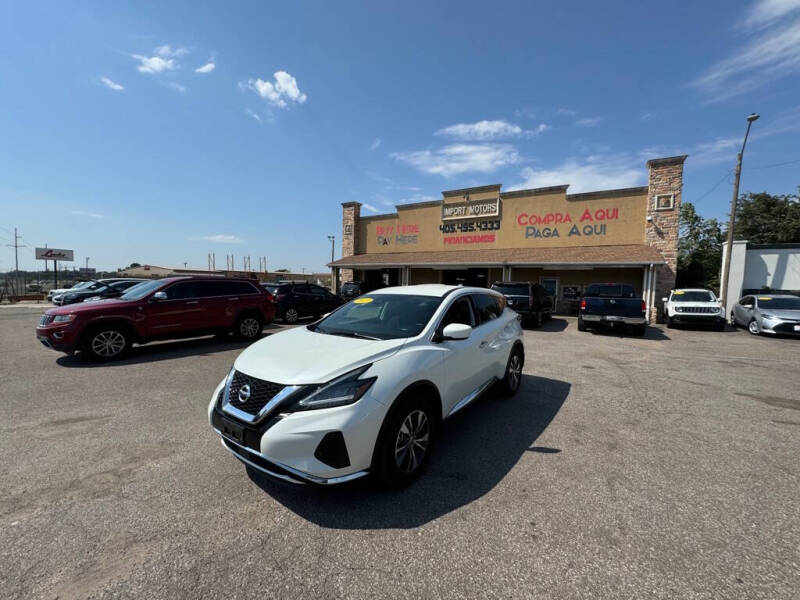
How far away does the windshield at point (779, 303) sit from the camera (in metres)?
12.2

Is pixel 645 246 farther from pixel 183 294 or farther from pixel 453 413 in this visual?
pixel 183 294

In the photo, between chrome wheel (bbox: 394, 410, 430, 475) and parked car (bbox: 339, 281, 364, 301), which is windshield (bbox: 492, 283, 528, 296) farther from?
parked car (bbox: 339, 281, 364, 301)

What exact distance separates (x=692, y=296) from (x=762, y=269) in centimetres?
725

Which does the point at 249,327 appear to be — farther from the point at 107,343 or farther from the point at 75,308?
the point at 75,308

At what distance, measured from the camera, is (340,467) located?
235 centimetres

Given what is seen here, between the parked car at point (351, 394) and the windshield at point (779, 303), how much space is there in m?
14.9

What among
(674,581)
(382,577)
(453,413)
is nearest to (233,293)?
(453,413)

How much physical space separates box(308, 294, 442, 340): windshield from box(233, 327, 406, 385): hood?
8.4 inches

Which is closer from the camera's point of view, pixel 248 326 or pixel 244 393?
pixel 244 393

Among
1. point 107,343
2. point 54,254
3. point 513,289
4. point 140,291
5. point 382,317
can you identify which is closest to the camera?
point 382,317

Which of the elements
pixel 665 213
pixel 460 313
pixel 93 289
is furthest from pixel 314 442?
pixel 665 213

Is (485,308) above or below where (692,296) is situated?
above

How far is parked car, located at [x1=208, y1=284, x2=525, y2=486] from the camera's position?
2350 millimetres

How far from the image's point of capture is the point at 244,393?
2.67m
